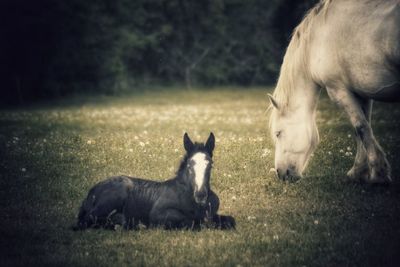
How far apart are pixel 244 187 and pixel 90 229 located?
315 cm

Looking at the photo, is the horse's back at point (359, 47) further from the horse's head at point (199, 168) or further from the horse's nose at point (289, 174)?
the horse's head at point (199, 168)

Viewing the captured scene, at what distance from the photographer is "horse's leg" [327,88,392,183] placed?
26.3ft

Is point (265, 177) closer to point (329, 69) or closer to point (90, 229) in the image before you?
point (329, 69)

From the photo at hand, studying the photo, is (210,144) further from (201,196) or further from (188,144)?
(201,196)

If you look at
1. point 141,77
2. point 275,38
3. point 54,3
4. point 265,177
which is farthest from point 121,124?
point 275,38

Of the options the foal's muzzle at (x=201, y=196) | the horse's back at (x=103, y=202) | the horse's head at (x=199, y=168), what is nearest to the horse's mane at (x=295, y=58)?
the horse's head at (x=199, y=168)

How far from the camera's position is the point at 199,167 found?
19.7 feet

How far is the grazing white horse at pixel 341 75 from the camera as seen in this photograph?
7.41m

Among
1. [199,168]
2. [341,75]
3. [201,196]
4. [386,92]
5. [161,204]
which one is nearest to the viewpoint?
[201,196]

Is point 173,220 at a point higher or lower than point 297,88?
lower

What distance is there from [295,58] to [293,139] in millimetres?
1599

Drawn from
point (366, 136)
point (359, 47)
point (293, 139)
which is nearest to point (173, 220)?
point (293, 139)

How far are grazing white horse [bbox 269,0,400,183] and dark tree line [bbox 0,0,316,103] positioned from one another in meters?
27.9

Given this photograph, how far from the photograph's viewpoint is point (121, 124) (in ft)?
61.5
